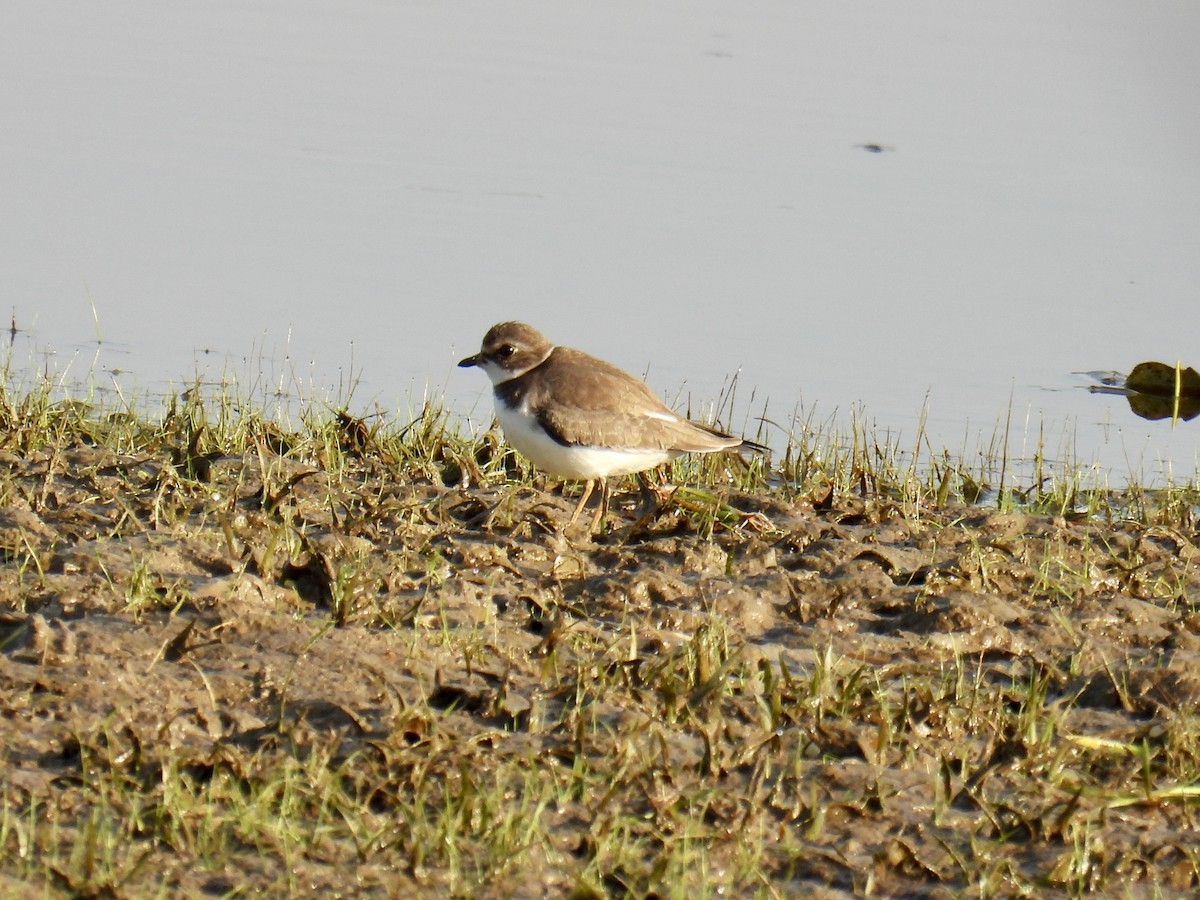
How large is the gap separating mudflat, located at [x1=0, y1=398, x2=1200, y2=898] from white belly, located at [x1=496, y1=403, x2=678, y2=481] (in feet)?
0.57

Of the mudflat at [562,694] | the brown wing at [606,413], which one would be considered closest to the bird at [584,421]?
the brown wing at [606,413]

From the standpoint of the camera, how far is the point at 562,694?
4520 millimetres

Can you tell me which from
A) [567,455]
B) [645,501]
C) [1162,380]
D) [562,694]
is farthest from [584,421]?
[1162,380]

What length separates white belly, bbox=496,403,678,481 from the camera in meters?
6.58

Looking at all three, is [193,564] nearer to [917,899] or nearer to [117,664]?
[117,664]

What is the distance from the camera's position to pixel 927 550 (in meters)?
6.28

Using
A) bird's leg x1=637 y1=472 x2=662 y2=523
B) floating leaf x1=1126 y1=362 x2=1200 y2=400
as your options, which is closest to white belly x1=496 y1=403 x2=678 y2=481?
bird's leg x1=637 y1=472 x2=662 y2=523

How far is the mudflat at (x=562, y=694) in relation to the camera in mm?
3701

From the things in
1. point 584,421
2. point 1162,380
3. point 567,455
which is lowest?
point 567,455

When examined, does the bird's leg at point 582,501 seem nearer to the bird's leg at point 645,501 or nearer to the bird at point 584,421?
the bird at point 584,421

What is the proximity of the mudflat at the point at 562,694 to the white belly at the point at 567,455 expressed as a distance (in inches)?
6.9

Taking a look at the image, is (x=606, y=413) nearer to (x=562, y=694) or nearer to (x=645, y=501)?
(x=645, y=501)

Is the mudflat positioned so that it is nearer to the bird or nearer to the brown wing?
the bird

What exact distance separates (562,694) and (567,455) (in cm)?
215
